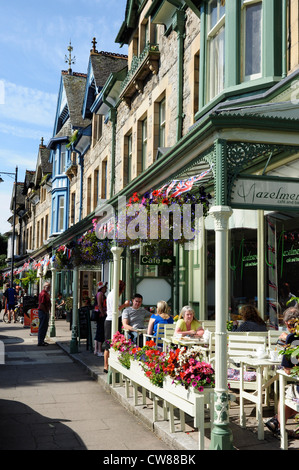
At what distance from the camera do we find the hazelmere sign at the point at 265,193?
508cm

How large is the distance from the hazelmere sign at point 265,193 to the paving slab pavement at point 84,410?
256 cm

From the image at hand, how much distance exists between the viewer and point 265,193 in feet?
17.0

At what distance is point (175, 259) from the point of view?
40.0ft

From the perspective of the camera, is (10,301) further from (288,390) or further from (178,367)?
(288,390)

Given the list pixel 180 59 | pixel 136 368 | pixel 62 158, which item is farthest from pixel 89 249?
pixel 62 158

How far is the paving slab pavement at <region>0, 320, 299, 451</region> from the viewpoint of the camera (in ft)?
18.1

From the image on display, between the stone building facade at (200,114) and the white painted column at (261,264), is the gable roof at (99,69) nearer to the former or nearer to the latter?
the stone building facade at (200,114)

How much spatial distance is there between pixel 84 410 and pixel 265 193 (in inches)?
166

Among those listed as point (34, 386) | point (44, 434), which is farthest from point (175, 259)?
point (44, 434)

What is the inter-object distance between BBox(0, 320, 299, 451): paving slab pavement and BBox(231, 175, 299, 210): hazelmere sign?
2.56m

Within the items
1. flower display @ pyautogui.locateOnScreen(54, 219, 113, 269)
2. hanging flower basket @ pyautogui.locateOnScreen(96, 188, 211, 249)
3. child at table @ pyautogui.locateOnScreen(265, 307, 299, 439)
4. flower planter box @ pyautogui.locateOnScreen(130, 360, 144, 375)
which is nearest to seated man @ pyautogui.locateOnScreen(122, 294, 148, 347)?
hanging flower basket @ pyautogui.locateOnScreen(96, 188, 211, 249)

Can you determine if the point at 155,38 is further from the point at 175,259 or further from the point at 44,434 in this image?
the point at 44,434

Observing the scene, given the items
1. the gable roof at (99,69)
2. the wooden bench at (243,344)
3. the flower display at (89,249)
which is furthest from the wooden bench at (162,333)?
the gable roof at (99,69)

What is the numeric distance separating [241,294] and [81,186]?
15.4 m
